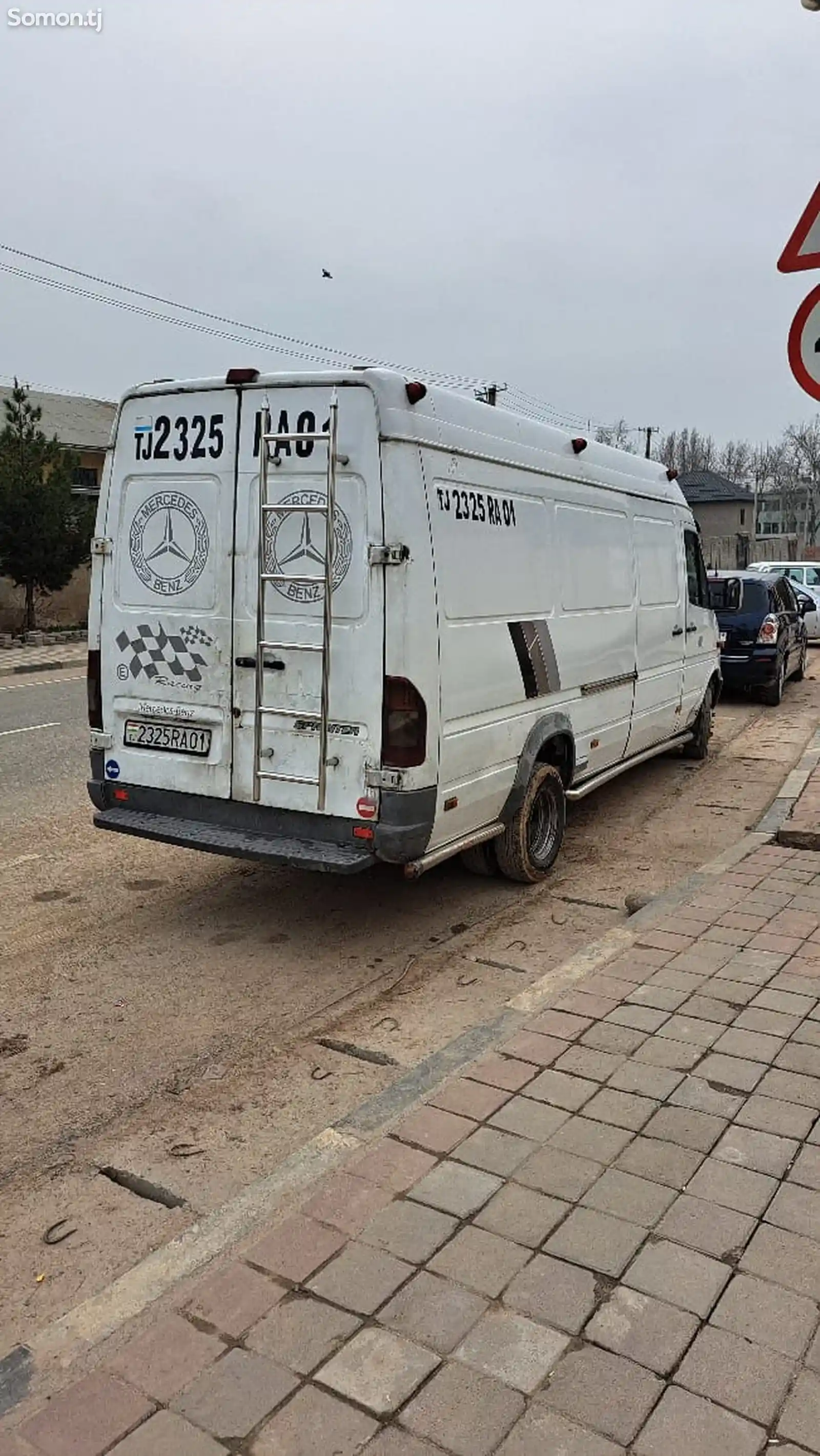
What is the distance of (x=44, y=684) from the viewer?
16.4 meters

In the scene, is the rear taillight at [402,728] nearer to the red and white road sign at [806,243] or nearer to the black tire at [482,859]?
the black tire at [482,859]

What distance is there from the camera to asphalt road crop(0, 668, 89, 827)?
849cm

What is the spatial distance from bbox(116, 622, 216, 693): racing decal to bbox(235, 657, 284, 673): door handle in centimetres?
19

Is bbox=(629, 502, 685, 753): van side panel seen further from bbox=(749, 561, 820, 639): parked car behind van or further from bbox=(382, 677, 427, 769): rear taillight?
bbox=(749, 561, 820, 639): parked car behind van

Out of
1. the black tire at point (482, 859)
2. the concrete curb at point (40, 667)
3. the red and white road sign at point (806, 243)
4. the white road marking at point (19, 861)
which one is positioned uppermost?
the red and white road sign at point (806, 243)

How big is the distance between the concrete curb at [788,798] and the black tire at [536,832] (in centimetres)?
146

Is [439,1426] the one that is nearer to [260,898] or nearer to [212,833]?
[212,833]

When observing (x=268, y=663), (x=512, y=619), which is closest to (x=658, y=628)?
(x=512, y=619)

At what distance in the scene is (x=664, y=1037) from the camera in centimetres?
385

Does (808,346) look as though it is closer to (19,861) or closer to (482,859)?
(482,859)

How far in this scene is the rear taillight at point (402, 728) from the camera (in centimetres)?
480

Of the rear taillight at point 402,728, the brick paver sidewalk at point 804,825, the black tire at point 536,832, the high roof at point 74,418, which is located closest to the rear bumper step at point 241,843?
the rear taillight at point 402,728

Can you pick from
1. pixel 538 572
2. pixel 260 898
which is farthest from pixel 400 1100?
pixel 538 572

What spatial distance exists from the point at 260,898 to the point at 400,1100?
267 centimetres
